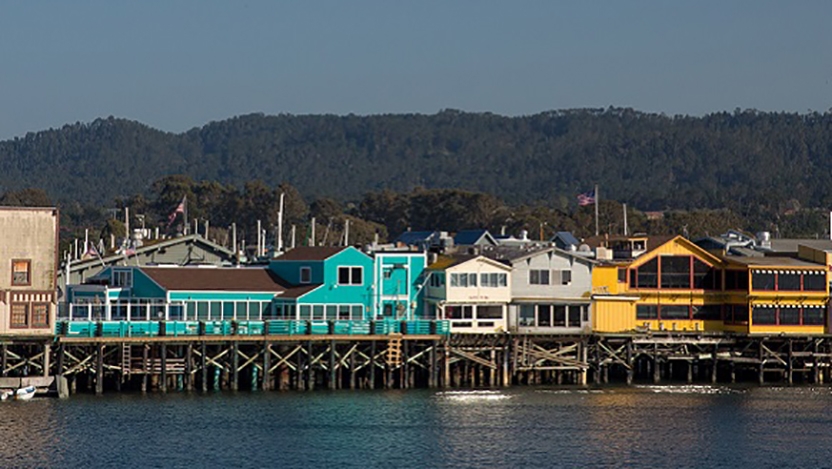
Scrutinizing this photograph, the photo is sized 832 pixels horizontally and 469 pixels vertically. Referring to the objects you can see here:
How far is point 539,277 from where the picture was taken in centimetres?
8231

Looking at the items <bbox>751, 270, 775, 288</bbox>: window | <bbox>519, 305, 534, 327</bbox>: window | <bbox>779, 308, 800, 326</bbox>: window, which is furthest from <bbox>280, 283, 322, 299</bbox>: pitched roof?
<bbox>779, 308, 800, 326</bbox>: window

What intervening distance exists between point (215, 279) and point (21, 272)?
10434 mm

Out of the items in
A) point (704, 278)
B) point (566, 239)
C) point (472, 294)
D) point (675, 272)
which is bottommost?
point (472, 294)

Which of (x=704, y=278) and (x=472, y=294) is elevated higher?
(x=704, y=278)

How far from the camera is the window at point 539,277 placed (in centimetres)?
8212

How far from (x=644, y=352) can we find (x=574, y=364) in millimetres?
4490

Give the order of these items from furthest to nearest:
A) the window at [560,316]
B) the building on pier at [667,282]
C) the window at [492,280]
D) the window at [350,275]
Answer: the building on pier at [667,282] < the window at [560,316] < the window at [492,280] < the window at [350,275]

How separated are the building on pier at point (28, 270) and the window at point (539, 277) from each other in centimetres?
2431

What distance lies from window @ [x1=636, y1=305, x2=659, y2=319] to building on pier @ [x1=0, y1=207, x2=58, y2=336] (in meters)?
30.8

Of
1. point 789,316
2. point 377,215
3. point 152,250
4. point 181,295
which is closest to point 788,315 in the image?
point 789,316

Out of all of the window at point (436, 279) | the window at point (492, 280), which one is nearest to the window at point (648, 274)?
the window at point (492, 280)

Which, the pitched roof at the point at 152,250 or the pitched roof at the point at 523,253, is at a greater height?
the pitched roof at the point at 152,250

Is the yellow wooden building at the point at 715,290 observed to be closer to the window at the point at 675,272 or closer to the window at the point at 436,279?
the window at the point at 675,272

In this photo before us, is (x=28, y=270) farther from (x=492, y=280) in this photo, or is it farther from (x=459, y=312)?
(x=492, y=280)
